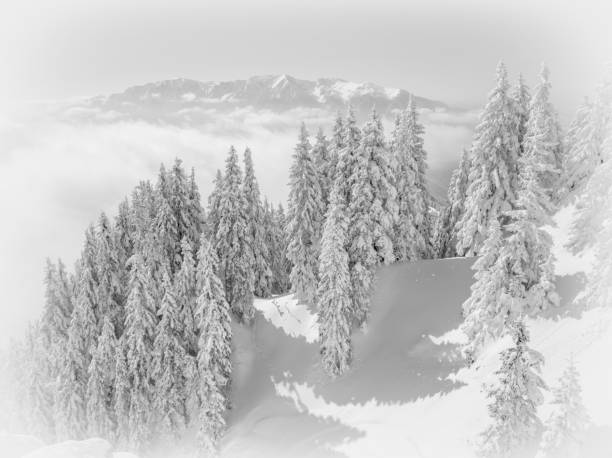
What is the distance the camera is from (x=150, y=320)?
34.7m

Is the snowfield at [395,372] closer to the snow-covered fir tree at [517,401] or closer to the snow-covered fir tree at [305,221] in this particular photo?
the snow-covered fir tree at [517,401]

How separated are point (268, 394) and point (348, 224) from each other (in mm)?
16809

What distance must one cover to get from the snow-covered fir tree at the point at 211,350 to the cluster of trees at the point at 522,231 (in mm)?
18665

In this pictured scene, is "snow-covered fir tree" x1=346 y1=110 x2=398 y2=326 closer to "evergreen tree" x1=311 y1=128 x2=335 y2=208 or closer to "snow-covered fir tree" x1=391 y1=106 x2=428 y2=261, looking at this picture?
"snow-covered fir tree" x1=391 y1=106 x2=428 y2=261

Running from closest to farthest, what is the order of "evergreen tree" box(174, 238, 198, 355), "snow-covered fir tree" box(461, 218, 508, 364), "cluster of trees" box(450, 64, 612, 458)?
"cluster of trees" box(450, 64, 612, 458) → "snow-covered fir tree" box(461, 218, 508, 364) → "evergreen tree" box(174, 238, 198, 355)

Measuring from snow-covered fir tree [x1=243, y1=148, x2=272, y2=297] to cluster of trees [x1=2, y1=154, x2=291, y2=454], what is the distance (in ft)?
0.56

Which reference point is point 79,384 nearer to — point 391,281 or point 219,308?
point 219,308

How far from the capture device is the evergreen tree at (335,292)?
33.5m

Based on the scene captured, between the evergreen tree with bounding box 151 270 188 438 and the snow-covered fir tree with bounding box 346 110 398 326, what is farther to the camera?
the snow-covered fir tree with bounding box 346 110 398 326

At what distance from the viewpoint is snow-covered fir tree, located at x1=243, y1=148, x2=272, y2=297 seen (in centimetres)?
4262

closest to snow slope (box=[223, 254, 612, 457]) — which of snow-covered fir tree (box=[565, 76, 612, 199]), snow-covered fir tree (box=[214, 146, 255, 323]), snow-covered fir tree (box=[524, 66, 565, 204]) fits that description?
snow-covered fir tree (box=[214, 146, 255, 323])

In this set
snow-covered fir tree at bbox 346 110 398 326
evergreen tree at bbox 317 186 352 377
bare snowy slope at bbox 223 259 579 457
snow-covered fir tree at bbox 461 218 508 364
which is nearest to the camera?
snow-covered fir tree at bbox 461 218 508 364

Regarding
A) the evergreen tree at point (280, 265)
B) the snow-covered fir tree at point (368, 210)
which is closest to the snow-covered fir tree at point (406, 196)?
the snow-covered fir tree at point (368, 210)

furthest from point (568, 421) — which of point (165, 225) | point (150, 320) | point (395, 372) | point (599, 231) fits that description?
point (165, 225)
